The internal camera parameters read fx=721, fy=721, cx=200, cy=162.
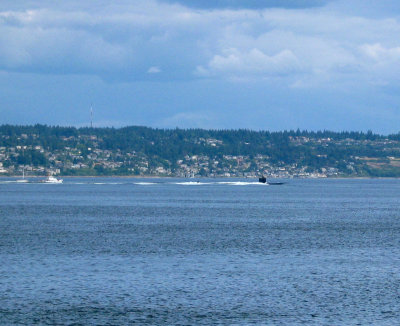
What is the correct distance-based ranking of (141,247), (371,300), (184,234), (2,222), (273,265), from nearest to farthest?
(371,300), (273,265), (141,247), (184,234), (2,222)

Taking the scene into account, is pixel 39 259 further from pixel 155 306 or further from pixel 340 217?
pixel 340 217

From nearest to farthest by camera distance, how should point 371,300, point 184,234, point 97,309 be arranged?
point 97,309
point 371,300
point 184,234

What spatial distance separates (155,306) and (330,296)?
1341cm

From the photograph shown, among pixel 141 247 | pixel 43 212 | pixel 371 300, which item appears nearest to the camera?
pixel 371 300

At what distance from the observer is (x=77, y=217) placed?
446ft

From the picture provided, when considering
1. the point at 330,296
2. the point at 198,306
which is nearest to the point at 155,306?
the point at 198,306

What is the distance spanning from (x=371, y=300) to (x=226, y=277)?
1370cm

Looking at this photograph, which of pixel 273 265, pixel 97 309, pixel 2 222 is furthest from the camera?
pixel 2 222

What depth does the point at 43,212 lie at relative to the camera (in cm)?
15062

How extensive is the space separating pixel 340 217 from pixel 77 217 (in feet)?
169

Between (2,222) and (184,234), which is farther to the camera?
(2,222)

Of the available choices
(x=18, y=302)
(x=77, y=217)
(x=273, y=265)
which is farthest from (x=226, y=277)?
(x=77, y=217)

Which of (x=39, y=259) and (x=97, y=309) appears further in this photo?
(x=39, y=259)

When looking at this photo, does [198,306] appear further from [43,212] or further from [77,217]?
[43,212]
